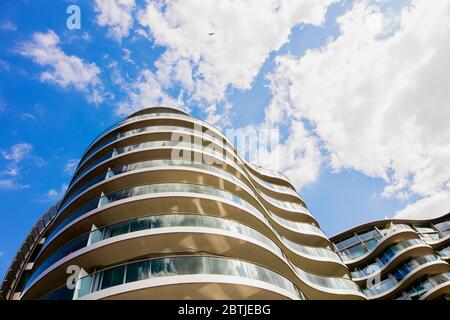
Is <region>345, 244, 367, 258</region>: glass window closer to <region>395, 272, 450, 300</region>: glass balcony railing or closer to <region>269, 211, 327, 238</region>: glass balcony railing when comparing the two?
<region>395, 272, 450, 300</region>: glass balcony railing

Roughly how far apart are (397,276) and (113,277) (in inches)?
1059

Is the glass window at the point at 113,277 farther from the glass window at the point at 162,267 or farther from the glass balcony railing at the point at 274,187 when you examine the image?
the glass balcony railing at the point at 274,187

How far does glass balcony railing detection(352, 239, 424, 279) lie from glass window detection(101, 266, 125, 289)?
82.0ft

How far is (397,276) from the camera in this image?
27047mm

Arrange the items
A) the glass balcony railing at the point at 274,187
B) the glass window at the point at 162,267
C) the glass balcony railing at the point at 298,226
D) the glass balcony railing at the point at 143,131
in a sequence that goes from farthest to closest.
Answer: the glass balcony railing at the point at 274,187, the glass balcony railing at the point at 298,226, the glass balcony railing at the point at 143,131, the glass window at the point at 162,267

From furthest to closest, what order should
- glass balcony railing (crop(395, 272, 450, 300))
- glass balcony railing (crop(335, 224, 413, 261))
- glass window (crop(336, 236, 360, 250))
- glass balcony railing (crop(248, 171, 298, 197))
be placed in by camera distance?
glass window (crop(336, 236, 360, 250)), glass balcony railing (crop(335, 224, 413, 261)), glass balcony railing (crop(248, 171, 298, 197)), glass balcony railing (crop(395, 272, 450, 300))

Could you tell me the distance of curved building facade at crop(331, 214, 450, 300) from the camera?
84.4 feet

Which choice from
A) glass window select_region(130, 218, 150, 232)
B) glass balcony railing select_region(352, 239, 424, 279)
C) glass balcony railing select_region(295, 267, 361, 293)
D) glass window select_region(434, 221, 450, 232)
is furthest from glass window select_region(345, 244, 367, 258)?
glass window select_region(130, 218, 150, 232)

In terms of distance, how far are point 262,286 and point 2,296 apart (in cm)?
1737

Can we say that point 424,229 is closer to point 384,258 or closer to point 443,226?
point 443,226

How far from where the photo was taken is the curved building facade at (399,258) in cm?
2573

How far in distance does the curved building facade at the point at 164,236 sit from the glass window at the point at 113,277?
0.04 metres

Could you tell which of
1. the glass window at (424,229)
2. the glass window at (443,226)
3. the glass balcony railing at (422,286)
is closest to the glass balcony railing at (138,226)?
the glass balcony railing at (422,286)
